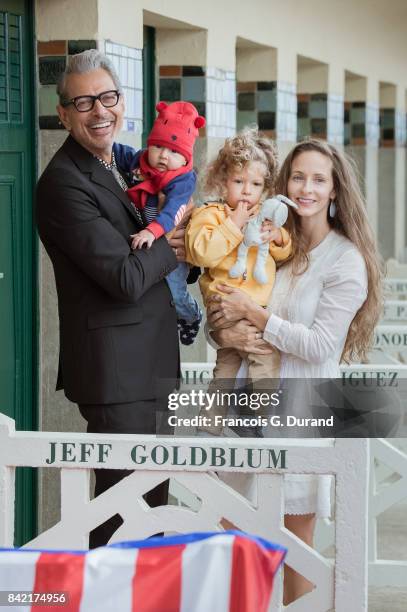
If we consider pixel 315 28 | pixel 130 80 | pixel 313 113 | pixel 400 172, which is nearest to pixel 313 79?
pixel 313 113

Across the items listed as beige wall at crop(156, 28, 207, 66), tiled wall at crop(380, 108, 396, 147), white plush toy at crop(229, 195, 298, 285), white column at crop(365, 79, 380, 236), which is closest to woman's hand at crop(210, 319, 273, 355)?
white plush toy at crop(229, 195, 298, 285)

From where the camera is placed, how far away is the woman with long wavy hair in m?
3.60

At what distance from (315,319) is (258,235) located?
28cm

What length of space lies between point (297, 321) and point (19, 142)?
1.81 metres

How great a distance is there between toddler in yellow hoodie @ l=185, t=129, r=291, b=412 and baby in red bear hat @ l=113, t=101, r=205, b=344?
9 centimetres

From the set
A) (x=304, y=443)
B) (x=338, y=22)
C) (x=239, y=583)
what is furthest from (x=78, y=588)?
(x=338, y=22)

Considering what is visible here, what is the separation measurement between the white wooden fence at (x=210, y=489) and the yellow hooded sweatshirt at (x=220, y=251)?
2.37 ft

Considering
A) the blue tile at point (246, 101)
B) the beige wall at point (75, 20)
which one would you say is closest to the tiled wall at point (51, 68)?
the beige wall at point (75, 20)

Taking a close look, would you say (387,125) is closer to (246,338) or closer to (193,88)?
(193,88)

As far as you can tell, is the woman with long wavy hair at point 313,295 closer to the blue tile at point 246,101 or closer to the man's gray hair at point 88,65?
the man's gray hair at point 88,65

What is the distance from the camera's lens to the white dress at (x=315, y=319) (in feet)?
11.7

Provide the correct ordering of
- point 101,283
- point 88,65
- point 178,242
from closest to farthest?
point 101,283
point 88,65
point 178,242

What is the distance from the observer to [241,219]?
12.1 feet

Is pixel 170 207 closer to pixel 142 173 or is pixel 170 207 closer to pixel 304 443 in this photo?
pixel 142 173
